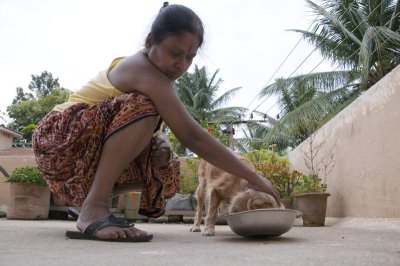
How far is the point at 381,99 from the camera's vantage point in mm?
4539

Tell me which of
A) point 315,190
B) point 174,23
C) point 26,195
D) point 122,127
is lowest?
point 26,195

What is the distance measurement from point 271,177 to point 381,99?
1.95 meters

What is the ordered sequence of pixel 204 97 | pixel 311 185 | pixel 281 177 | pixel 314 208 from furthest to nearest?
pixel 204 97
pixel 281 177
pixel 311 185
pixel 314 208

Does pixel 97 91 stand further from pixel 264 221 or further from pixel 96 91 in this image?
pixel 264 221

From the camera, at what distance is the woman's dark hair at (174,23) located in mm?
2197

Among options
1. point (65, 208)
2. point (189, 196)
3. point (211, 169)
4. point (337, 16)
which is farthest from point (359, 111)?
point (337, 16)

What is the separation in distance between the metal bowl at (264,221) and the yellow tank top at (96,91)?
1.03m

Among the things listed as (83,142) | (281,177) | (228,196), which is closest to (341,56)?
(281,177)

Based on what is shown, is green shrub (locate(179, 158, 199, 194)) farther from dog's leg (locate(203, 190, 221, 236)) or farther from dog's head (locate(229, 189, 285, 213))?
dog's head (locate(229, 189, 285, 213))

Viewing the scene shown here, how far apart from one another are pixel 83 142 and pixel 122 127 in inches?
12.2

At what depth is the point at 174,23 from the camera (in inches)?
86.4

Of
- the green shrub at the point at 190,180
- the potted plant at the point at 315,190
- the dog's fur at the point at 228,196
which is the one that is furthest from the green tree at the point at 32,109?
the dog's fur at the point at 228,196

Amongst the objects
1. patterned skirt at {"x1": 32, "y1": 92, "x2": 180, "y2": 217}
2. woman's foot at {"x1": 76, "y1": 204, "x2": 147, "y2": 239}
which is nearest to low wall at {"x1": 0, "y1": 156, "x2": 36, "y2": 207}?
patterned skirt at {"x1": 32, "y1": 92, "x2": 180, "y2": 217}

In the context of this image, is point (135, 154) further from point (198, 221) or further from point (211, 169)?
point (198, 221)
